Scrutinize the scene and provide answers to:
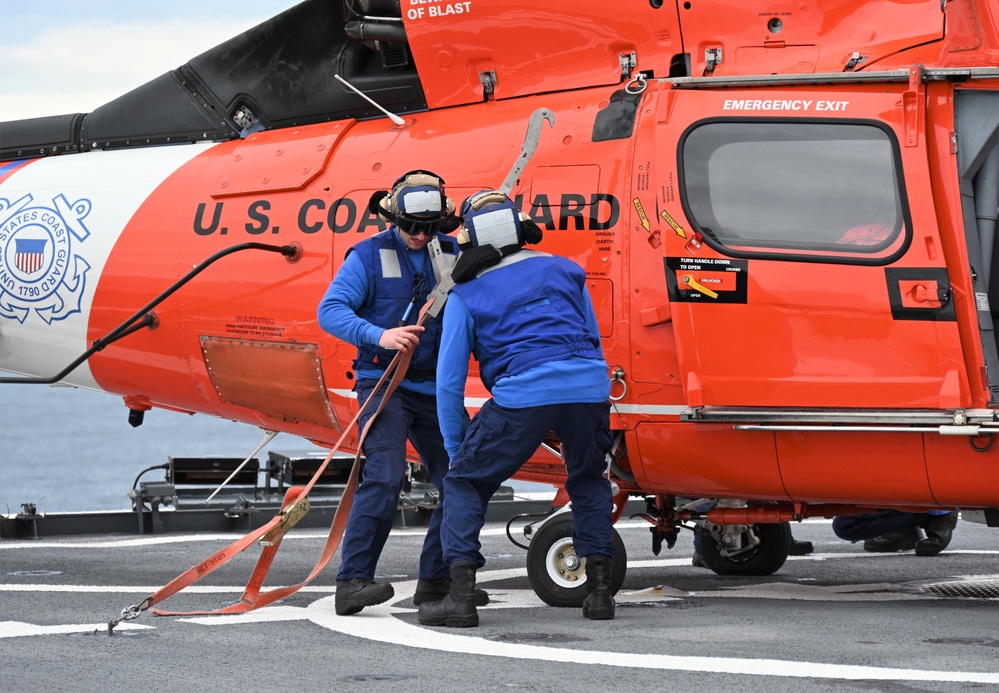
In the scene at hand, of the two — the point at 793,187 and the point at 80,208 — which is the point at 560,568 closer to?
the point at 793,187

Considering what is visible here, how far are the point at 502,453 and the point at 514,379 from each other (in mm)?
311

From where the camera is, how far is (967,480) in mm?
5492

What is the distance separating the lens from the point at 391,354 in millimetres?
5895

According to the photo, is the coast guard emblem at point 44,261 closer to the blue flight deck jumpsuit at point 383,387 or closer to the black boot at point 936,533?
the blue flight deck jumpsuit at point 383,387

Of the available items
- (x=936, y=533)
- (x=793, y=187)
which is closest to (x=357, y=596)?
(x=793, y=187)

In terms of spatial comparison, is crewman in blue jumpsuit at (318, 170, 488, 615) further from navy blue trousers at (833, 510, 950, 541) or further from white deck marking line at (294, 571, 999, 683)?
navy blue trousers at (833, 510, 950, 541)

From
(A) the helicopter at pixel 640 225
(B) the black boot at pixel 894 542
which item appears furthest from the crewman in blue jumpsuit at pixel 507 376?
(B) the black boot at pixel 894 542

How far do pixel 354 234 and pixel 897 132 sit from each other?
8.64 ft

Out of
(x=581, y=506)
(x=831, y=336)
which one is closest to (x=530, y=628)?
(x=581, y=506)

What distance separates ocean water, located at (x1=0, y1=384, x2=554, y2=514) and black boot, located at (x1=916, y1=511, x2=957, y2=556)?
603 cm

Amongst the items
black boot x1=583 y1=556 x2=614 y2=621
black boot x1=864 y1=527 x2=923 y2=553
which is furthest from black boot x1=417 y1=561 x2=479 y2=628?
black boot x1=864 y1=527 x2=923 y2=553

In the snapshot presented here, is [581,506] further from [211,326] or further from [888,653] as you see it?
[211,326]

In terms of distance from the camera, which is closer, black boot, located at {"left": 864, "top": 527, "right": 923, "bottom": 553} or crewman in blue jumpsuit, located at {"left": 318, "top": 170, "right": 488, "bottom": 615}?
crewman in blue jumpsuit, located at {"left": 318, "top": 170, "right": 488, "bottom": 615}

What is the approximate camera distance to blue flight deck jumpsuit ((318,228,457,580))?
567 centimetres
